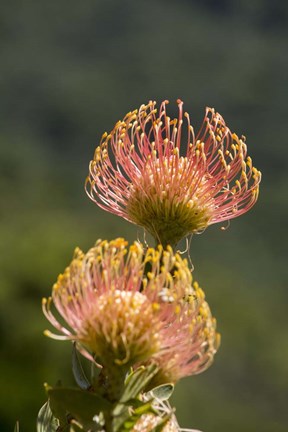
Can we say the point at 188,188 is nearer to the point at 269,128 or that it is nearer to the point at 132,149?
the point at 132,149

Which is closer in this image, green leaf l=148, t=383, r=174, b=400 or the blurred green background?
green leaf l=148, t=383, r=174, b=400

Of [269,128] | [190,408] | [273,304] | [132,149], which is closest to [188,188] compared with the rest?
[132,149]

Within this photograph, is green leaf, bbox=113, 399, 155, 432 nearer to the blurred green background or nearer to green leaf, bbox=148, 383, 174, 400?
green leaf, bbox=148, 383, 174, 400

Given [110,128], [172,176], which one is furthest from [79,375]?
[110,128]

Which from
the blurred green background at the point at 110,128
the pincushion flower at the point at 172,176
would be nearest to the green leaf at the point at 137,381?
the pincushion flower at the point at 172,176

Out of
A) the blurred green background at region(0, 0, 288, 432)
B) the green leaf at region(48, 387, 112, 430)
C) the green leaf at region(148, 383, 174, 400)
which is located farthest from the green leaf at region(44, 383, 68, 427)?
the blurred green background at region(0, 0, 288, 432)

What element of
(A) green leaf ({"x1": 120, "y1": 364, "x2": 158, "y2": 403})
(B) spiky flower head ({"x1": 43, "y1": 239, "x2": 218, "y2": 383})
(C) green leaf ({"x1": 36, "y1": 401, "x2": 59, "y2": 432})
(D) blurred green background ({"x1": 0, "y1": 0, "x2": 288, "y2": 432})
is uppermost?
(D) blurred green background ({"x1": 0, "y1": 0, "x2": 288, "y2": 432})

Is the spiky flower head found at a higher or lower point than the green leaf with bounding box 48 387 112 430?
higher
